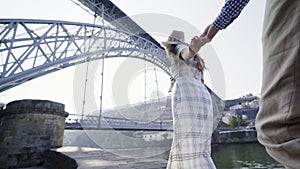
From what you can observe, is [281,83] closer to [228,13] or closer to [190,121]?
[228,13]

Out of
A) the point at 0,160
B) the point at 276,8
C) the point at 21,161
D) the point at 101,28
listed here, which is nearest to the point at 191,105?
the point at 276,8

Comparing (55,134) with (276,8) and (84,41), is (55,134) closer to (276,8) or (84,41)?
(84,41)

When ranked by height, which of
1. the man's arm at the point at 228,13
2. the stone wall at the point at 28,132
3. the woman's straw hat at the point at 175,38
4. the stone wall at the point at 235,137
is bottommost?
the stone wall at the point at 235,137

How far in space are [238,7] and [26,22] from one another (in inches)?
315

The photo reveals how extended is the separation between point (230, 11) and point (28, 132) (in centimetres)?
584

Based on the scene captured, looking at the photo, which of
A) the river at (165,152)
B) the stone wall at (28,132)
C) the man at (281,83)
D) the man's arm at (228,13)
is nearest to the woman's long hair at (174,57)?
the man's arm at (228,13)

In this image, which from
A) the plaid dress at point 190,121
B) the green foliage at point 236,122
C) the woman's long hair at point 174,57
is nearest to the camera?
the plaid dress at point 190,121

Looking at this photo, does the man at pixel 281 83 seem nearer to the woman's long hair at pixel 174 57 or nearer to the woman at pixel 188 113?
the woman at pixel 188 113

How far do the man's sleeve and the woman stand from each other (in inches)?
12.6

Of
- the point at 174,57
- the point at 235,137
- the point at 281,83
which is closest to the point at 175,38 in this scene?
the point at 174,57

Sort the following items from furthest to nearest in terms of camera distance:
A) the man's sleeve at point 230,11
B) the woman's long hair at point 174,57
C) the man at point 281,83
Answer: the woman's long hair at point 174,57 < the man's sleeve at point 230,11 < the man at point 281,83

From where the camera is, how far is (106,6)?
40.5 ft

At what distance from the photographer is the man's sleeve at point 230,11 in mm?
631

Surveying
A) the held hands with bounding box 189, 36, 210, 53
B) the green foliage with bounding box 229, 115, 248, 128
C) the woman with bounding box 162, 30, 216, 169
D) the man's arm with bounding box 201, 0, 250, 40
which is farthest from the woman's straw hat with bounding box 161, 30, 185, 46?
the green foliage with bounding box 229, 115, 248, 128
